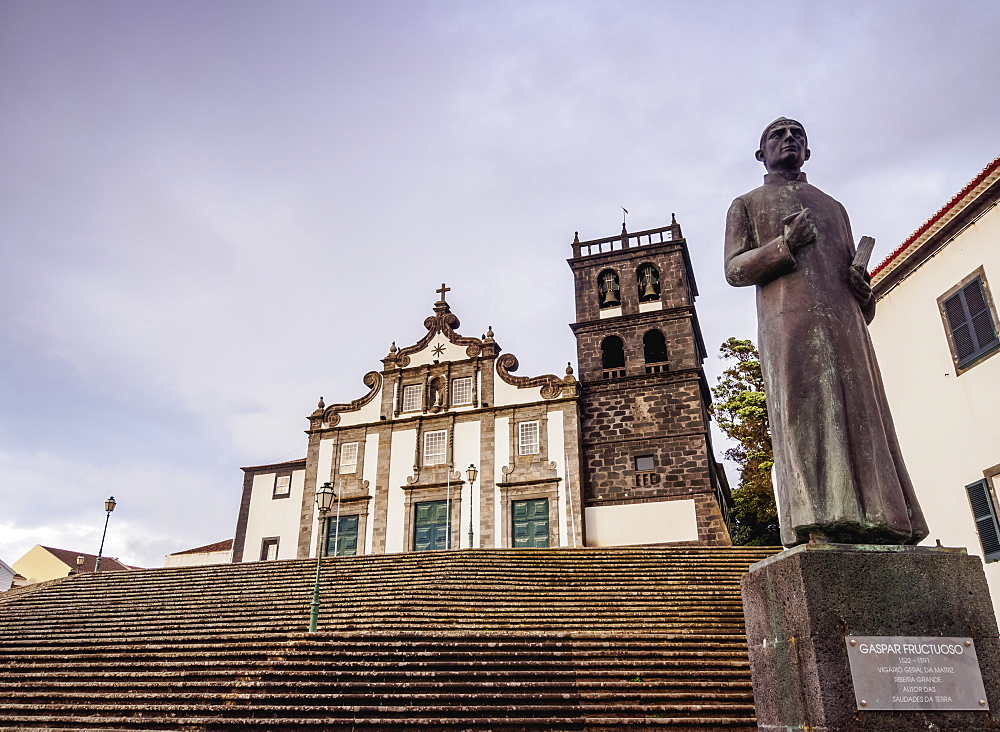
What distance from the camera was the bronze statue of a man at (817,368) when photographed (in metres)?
3.72

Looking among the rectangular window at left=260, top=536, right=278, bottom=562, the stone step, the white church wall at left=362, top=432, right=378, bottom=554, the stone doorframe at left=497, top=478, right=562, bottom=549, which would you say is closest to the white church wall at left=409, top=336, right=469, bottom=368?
the white church wall at left=362, top=432, right=378, bottom=554

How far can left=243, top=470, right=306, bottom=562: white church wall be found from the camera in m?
27.2

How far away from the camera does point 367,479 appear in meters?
26.6

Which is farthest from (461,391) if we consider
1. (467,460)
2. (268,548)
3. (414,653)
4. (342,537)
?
(414,653)

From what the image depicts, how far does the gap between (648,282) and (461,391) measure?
25.5 feet

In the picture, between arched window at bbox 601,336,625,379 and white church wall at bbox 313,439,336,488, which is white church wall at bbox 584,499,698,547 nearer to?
arched window at bbox 601,336,625,379

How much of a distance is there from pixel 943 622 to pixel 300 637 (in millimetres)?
9752

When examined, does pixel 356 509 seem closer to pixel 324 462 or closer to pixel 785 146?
pixel 324 462

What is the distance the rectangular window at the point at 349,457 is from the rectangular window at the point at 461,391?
3.95 metres

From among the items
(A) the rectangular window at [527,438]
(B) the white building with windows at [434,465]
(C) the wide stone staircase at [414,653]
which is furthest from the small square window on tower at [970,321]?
(A) the rectangular window at [527,438]

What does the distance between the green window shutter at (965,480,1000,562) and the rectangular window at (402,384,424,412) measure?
18891 millimetres

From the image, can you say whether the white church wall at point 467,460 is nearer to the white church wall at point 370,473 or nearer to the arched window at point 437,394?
the arched window at point 437,394

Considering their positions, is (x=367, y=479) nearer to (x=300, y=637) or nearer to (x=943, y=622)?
(x=300, y=637)

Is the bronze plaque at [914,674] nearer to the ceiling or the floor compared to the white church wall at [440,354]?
nearer to the floor
